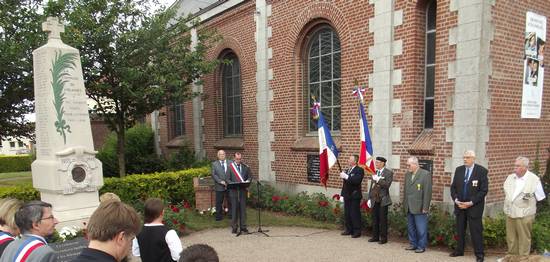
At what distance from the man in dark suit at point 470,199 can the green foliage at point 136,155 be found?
12842 mm

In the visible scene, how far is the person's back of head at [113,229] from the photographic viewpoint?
6.68 ft

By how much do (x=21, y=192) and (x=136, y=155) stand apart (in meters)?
10.1

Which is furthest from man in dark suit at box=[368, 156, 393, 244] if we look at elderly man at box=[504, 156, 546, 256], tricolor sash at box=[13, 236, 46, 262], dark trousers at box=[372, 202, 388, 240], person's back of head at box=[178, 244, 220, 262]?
tricolor sash at box=[13, 236, 46, 262]

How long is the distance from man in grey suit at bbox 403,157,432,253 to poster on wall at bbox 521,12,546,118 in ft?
10.5

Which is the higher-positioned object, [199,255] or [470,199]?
[199,255]

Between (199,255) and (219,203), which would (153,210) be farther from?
(219,203)

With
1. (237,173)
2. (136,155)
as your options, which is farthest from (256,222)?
(136,155)

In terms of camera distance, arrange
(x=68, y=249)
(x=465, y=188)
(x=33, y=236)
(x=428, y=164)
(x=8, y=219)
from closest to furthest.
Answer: (x=33, y=236) < (x=8, y=219) < (x=68, y=249) < (x=465, y=188) < (x=428, y=164)

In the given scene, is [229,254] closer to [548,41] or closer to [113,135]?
[548,41]

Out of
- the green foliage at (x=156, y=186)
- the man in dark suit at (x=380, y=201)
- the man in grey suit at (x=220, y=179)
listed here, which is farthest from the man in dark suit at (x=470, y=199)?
the green foliage at (x=156, y=186)

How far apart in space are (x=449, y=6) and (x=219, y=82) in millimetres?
9085

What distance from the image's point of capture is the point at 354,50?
9398 millimetres

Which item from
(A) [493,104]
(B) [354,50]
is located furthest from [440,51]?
(B) [354,50]

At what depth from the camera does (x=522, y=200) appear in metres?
6.11
